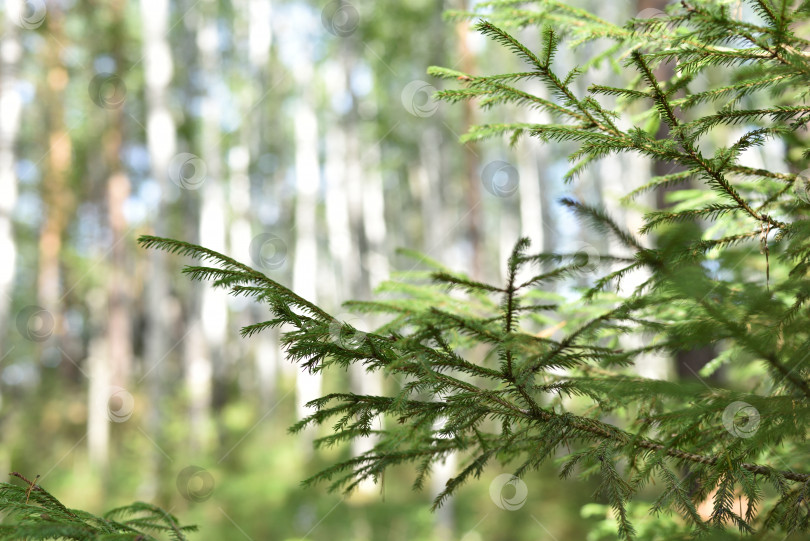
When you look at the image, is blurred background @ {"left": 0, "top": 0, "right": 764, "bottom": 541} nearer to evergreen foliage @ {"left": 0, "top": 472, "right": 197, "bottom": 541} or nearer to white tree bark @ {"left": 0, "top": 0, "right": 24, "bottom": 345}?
white tree bark @ {"left": 0, "top": 0, "right": 24, "bottom": 345}

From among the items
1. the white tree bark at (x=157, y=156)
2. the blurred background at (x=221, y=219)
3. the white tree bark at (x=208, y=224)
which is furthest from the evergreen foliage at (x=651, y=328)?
the white tree bark at (x=208, y=224)

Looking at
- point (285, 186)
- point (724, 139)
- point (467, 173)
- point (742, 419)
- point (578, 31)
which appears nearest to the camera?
point (742, 419)

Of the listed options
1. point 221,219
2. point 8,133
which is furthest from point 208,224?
point 8,133

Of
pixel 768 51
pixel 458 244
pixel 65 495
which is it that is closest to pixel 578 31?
pixel 768 51

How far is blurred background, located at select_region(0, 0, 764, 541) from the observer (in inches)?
326

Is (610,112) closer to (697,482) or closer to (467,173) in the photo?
(697,482)

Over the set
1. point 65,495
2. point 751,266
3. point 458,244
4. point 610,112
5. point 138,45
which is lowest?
point 65,495

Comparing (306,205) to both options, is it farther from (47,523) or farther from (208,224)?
(47,523)

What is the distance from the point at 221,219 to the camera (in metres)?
11.0

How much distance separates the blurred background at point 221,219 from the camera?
8.28 metres

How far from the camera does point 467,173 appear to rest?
8.38 meters

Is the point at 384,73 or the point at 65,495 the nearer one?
the point at 65,495

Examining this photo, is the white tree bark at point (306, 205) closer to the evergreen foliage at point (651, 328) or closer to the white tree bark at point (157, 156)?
the white tree bark at point (157, 156)

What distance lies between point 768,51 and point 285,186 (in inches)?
611
